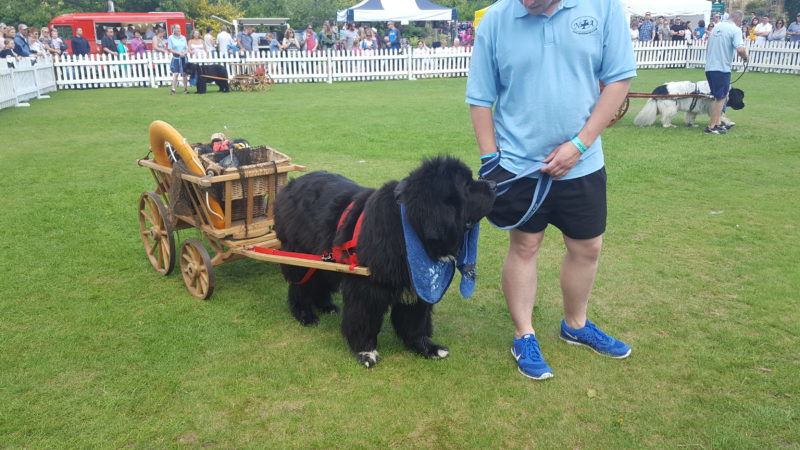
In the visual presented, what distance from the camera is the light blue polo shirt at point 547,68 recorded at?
284cm

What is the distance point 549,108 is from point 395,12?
27.2 metres

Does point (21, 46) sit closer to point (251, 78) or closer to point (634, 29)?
point (251, 78)

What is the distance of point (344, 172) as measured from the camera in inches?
315

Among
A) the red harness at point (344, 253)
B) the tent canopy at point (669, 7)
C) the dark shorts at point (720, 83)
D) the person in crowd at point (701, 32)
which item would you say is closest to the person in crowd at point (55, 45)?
the dark shorts at point (720, 83)

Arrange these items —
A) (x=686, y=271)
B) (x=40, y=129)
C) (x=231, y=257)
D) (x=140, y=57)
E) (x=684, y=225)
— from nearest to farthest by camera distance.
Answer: (x=231, y=257), (x=686, y=271), (x=684, y=225), (x=40, y=129), (x=140, y=57)

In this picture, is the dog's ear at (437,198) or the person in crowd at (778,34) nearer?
the dog's ear at (437,198)

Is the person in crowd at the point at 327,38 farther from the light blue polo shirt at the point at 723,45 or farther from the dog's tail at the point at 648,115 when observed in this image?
the light blue polo shirt at the point at 723,45

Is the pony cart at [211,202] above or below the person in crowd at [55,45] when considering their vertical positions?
below

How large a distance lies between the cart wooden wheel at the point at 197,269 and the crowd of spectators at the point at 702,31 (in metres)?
24.3

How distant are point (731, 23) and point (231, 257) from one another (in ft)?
34.3

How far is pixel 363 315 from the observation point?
11.2 ft

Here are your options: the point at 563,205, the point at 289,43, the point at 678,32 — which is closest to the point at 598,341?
the point at 563,205

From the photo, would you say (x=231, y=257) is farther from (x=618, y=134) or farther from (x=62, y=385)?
(x=618, y=134)

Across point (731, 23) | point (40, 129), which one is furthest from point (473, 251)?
point (40, 129)
